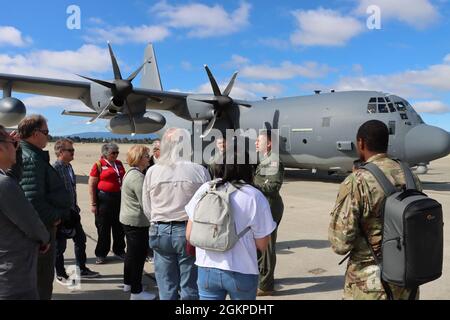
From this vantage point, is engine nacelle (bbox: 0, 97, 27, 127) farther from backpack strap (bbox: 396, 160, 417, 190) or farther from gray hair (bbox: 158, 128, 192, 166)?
backpack strap (bbox: 396, 160, 417, 190)

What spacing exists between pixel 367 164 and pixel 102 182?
13.5ft

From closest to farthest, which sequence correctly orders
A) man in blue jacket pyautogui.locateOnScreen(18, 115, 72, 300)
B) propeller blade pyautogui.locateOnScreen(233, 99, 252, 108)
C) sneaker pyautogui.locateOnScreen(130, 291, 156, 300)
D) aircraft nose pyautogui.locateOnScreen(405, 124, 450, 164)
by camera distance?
man in blue jacket pyautogui.locateOnScreen(18, 115, 72, 300)
sneaker pyautogui.locateOnScreen(130, 291, 156, 300)
aircraft nose pyautogui.locateOnScreen(405, 124, 450, 164)
propeller blade pyautogui.locateOnScreen(233, 99, 252, 108)

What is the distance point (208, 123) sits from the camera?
57.2ft

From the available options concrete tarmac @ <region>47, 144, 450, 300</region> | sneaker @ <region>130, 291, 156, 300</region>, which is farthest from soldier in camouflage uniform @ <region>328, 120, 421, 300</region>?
sneaker @ <region>130, 291, 156, 300</region>

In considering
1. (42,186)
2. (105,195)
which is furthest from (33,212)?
(105,195)

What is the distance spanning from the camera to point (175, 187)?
3523 millimetres

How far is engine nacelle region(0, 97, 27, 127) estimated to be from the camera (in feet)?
41.7

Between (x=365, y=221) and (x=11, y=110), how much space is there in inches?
515

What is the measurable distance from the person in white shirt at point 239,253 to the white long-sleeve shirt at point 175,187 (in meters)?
0.83

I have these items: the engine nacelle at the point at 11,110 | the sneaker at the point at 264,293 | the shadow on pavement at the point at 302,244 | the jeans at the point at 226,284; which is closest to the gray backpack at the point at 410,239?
the jeans at the point at 226,284

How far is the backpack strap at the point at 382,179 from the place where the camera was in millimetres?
2473

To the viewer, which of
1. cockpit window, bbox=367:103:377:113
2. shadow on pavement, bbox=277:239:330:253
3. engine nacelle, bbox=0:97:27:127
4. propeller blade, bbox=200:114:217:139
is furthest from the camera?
propeller blade, bbox=200:114:217:139

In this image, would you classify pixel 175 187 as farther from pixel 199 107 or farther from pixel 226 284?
pixel 199 107

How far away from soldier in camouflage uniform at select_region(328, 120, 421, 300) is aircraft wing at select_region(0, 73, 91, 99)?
570 inches
